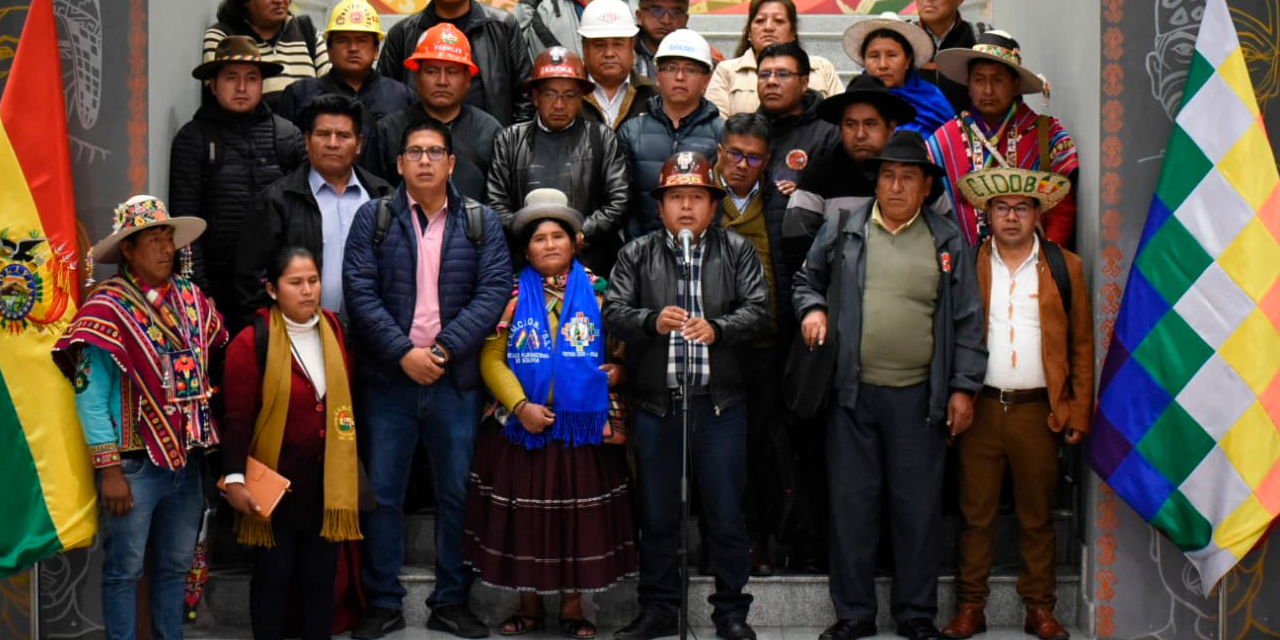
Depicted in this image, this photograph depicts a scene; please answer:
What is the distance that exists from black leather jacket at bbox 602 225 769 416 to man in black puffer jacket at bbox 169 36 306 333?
1.71 metres

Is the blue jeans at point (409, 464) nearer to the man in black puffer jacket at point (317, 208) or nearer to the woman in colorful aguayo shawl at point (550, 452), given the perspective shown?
the woman in colorful aguayo shawl at point (550, 452)

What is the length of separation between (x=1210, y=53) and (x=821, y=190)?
1.67 metres

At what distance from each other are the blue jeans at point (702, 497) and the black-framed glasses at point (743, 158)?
1058 millimetres

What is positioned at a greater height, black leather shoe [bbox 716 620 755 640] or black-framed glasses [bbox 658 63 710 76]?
black-framed glasses [bbox 658 63 710 76]

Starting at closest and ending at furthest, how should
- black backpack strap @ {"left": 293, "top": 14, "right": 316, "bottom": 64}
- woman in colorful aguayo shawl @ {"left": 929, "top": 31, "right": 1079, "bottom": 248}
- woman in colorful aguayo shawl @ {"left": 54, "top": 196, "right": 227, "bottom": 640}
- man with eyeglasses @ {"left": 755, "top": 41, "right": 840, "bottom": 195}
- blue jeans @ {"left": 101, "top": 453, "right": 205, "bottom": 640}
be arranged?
woman in colorful aguayo shawl @ {"left": 54, "top": 196, "right": 227, "bottom": 640}, blue jeans @ {"left": 101, "top": 453, "right": 205, "bottom": 640}, woman in colorful aguayo shawl @ {"left": 929, "top": 31, "right": 1079, "bottom": 248}, man with eyeglasses @ {"left": 755, "top": 41, "right": 840, "bottom": 195}, black backpack strap @ {"left": 293, "top": 14, "right": 316, "bottom": 64}

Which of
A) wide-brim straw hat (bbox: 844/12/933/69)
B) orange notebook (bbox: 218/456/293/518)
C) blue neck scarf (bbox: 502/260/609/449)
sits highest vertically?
wide-brim straw hat (bbox: 844/12/933/69)

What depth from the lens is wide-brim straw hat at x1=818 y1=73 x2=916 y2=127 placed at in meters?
6.54

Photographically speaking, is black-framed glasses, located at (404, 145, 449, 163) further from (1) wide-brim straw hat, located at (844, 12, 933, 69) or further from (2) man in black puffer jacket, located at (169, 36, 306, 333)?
(1) wide-brim straw hat, located at (844, 12, 933, 69)

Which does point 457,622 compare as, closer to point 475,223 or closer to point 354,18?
point 475,223

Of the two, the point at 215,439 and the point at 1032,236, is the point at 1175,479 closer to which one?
the point at 1032,236

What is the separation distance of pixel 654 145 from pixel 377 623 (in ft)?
8.00

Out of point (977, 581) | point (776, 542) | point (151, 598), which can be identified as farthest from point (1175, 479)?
point (151, 598)

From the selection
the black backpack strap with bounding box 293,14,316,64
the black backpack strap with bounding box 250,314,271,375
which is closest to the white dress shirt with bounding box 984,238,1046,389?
the black backpack strap with bounding box 250,314,271,375

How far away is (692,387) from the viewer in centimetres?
614
